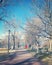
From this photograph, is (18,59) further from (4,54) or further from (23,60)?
(4,54)

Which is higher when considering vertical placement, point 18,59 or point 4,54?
point 4,54

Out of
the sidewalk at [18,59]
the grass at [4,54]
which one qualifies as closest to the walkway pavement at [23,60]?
the sidewalk at [18,59]

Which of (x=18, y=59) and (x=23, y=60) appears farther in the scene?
(x=18, y=59)

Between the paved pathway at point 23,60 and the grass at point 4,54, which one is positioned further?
the paved pathway at point 23,60

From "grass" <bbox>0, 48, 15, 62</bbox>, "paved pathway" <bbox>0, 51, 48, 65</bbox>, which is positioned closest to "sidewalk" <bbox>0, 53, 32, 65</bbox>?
"paved pathway" <bbox>0, 51, 48, 65</bbox>

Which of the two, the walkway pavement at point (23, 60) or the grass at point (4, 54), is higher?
the grass at point (4, 54)

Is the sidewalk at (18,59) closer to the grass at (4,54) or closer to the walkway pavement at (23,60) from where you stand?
the walkway pavement at (23,60)

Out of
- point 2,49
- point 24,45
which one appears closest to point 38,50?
point 24,45

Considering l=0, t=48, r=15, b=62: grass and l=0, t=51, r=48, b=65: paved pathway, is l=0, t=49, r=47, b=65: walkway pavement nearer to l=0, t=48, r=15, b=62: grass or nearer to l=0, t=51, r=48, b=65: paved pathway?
l=0, t=51, r=48, b=65: paved pathway

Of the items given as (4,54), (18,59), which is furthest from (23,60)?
(4,54)

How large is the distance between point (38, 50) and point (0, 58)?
1.03 m

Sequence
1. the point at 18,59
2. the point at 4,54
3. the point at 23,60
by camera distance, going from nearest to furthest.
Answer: the point at 4,54 < the point at 23,60 < the point at 18,59

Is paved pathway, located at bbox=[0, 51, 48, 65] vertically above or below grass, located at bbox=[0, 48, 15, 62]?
below

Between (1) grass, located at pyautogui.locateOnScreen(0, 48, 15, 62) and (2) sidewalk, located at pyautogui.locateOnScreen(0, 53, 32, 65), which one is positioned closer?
(1) grass, located at pyautogui.locateOnScreen(0, 48, 15, 62)
